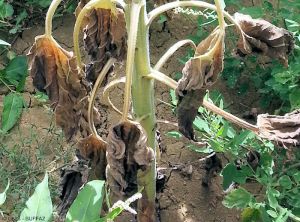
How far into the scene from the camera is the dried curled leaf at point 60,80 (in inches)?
79.5

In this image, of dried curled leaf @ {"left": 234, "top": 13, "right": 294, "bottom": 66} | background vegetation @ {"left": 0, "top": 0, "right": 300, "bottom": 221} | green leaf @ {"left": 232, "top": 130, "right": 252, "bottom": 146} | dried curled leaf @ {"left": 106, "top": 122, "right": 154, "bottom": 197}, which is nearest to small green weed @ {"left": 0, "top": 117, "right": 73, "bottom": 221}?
background vegetation @ {"left": 0, "top": 0, "right": 300, "bottom": 221}

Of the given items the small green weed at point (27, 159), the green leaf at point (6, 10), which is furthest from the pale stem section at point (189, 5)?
the green leaf at point (6, 10)

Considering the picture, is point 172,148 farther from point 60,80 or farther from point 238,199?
point 60,80

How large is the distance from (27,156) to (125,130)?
3.60ft

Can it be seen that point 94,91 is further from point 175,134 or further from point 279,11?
point 279,11

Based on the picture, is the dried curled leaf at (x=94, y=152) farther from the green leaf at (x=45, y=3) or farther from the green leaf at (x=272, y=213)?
the green leaf at (x=45, y=3)

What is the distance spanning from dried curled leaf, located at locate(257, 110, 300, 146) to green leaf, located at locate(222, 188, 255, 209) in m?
0.35

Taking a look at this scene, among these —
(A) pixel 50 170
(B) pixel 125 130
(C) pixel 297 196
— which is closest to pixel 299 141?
(C) pixel 297 196

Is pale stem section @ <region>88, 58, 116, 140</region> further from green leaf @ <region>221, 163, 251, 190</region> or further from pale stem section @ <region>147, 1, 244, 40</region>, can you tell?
green leaf @ <region>221, 163, 251, 190</region>

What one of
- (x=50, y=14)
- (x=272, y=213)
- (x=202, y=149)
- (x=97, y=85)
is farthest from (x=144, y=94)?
(x=272, y=213)

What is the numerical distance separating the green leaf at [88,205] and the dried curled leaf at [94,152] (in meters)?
0.25

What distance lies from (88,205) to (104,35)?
0.50 meters

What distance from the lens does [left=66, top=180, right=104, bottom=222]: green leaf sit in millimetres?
1889

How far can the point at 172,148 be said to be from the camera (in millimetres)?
2848
